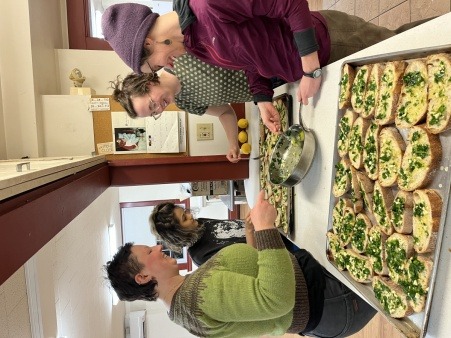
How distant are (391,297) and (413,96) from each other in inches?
20.3

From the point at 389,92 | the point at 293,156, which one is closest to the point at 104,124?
the point at 293,156

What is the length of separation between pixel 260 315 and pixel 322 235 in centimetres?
43

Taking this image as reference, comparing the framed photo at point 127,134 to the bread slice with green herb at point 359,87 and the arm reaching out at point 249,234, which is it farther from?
the bread slice with green herb at point 359,87

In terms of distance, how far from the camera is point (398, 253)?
90 centimetres

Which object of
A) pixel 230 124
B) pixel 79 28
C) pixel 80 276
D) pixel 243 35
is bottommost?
pixel 80 276

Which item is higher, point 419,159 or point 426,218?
point 419,159

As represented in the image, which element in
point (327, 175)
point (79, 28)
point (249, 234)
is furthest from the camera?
point (79, 28)

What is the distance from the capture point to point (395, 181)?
0.94 metres

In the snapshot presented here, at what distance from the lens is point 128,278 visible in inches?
56.1

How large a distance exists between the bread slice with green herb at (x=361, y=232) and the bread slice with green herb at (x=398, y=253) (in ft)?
0.39

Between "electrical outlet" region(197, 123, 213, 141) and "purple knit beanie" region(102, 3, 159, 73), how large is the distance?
4.36 ft

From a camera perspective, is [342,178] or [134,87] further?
[134,87]

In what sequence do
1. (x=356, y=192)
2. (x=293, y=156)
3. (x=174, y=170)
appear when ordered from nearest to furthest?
(x=356, y=192) < (x=293, y=156) < (x=174, y=170)

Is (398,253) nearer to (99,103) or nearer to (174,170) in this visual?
(174,170)
